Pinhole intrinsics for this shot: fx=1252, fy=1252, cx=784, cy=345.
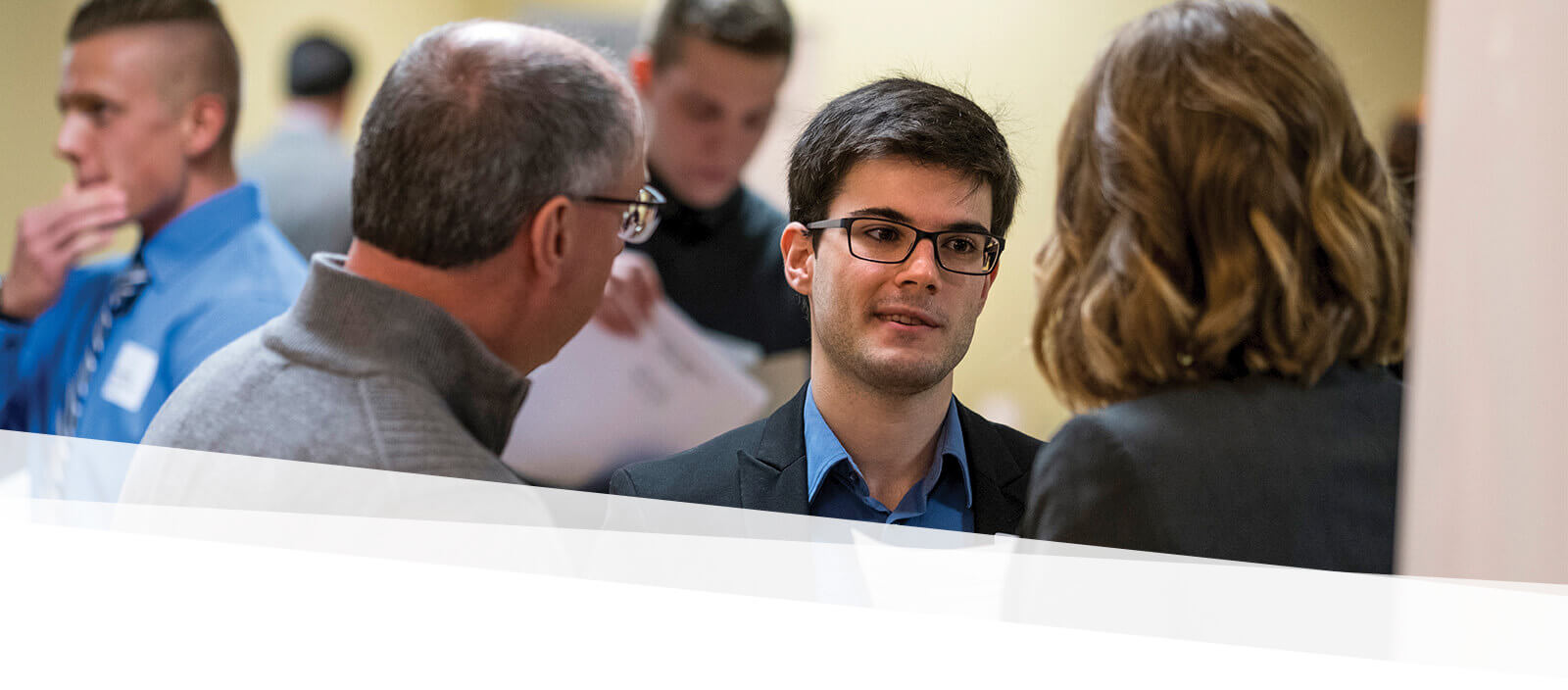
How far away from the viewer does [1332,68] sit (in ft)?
6.26

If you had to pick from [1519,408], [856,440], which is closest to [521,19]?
[856,440]

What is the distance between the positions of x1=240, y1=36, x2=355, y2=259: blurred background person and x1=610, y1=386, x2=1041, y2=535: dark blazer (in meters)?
0.77

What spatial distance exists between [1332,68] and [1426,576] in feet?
2.64

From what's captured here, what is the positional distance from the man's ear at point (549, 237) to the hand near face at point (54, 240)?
3.49 feet

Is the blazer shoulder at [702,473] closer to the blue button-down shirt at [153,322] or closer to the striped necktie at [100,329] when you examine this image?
the blue button-down shirt at [153,322]

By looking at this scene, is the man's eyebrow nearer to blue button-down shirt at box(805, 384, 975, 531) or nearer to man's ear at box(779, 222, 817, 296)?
man's ear at box(779, 222, 817, 296)

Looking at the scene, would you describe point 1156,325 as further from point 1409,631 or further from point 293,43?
point 293,43

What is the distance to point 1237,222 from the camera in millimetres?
1896

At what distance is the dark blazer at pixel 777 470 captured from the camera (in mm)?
2020

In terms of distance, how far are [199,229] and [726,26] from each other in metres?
1.23

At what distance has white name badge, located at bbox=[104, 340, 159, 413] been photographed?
2584 mm

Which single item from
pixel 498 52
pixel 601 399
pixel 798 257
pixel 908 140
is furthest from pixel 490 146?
pixel 908 140

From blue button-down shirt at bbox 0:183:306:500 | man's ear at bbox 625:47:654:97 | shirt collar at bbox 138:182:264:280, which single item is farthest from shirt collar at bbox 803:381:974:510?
shirt collar at bbox 138:182:264:280

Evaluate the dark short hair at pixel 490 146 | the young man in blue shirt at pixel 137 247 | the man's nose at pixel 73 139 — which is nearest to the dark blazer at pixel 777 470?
the dark short hair at pixel 490 146
